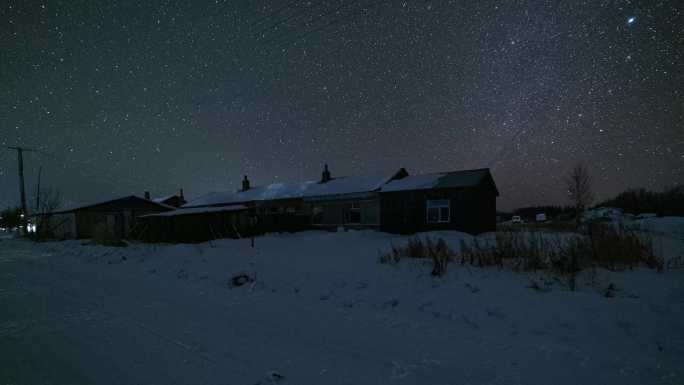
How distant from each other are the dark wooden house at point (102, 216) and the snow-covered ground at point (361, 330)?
2799 centimetres

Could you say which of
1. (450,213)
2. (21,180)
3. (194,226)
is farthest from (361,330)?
(21,180)

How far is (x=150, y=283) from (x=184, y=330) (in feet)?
15.0

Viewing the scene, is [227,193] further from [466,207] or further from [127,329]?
[127,329]

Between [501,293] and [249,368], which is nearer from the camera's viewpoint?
[249,368]

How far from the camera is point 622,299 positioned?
15.3 feet

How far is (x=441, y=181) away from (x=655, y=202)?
35768mm

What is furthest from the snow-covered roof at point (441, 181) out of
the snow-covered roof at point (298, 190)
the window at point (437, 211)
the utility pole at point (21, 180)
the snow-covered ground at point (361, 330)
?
the utility pole at point (21, 180)

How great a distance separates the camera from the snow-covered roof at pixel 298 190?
84.5 ft

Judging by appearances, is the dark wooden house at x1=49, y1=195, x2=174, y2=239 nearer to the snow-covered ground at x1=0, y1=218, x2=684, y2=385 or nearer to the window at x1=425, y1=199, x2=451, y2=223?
the window at x1=425, y1=199, x2=451, y2=223

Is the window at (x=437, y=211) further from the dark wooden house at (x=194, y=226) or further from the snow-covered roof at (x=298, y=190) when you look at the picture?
the dark wooden house at (x=194, y=226)

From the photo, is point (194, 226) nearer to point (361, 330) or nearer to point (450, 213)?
point (450, 213)

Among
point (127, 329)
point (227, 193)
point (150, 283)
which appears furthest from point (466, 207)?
point (227, 193)

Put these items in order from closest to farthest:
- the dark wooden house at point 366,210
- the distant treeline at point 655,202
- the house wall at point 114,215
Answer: the dark wooden house at point 366,210 < the house wall at point 114,215 < the distant treeline at point 655,202

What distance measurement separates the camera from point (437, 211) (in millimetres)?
21297
